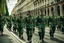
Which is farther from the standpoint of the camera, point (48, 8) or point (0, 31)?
point (48, 8)

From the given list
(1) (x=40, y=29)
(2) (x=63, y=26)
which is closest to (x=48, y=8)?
(2) (x=63, y=26)

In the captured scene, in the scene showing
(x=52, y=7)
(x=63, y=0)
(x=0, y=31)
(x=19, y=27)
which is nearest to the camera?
(x=19, y=27)

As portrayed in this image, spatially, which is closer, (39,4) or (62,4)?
(62,4)

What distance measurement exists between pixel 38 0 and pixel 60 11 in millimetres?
21567

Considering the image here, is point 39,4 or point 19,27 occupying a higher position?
point 39,4

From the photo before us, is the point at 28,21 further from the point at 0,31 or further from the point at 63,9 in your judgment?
the point at 63,9

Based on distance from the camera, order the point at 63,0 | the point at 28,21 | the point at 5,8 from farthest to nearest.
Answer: the point at 63,0
the point at 28,21
the point at 5,8

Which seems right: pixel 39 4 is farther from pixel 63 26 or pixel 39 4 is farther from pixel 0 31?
pixel 0 31

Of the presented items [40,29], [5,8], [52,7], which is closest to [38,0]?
[52,7]

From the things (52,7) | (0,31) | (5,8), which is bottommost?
(0,31)

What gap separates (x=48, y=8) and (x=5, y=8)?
48.1 metres

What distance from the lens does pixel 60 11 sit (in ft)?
149

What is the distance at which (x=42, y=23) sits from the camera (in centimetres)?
1337

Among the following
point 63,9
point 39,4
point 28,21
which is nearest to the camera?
point 28,21
